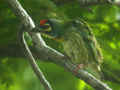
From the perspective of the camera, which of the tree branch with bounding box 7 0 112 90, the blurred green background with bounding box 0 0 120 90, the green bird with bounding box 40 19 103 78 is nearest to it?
the tree branch with bounding box 7 0 112 90

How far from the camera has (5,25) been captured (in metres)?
2.43

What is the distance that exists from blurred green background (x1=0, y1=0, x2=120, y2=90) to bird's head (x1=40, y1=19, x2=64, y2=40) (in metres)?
0.27

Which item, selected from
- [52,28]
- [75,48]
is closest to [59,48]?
[75,48]

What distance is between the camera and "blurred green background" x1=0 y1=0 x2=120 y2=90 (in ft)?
7.97

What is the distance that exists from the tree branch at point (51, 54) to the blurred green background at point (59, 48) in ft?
1.25

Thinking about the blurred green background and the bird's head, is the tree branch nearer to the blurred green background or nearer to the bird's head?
the bird's head

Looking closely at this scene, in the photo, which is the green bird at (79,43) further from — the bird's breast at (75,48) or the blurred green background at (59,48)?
the blurred green background at (59,48)

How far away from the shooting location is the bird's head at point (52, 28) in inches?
74.6

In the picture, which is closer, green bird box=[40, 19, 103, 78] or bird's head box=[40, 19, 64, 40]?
bird's head box=[40, 19, 64, 40]

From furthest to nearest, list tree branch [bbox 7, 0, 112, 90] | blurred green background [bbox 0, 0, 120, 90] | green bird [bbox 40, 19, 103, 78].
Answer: blurred green background [bbox 0, 0, 120, 90] < green bird [bbox 40, 19, 103, 78] < tree branch [bbox 7, 0, 112, 90]

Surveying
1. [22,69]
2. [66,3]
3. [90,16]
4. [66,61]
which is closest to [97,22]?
[90,16]

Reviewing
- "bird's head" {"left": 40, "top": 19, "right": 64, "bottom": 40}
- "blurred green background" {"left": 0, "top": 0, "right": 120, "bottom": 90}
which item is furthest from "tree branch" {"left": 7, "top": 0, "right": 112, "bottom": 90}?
"blurred green background" {"left": 0, "top": 0, "right": 120, "bottom": 90}

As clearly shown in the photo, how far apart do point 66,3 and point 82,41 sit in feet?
1.85

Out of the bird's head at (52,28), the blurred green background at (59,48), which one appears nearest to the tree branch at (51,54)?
the bird's head at (52,28)
